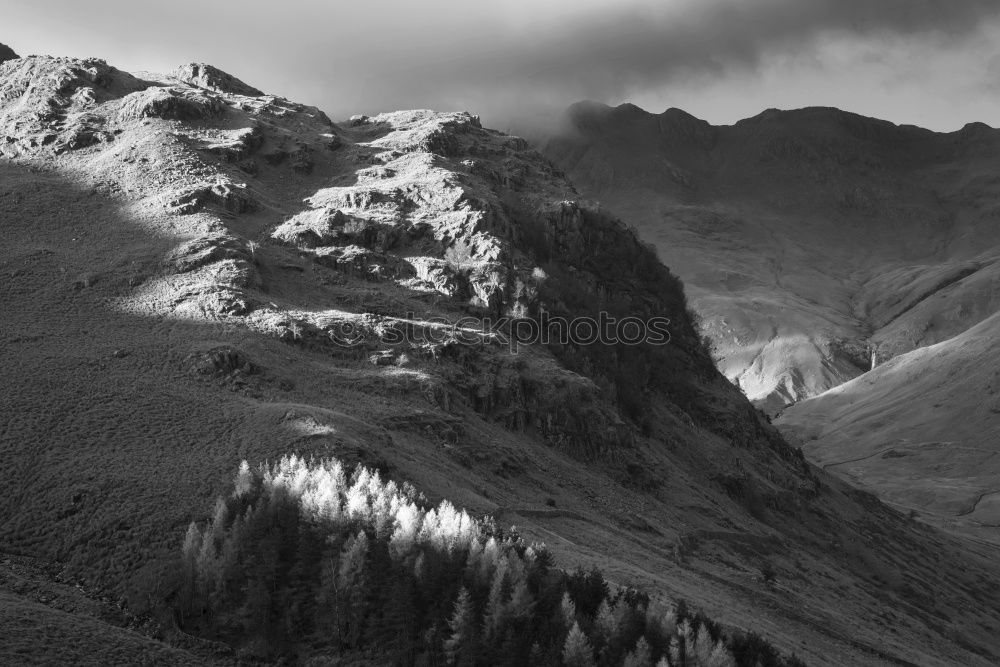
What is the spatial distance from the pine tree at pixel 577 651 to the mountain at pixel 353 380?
8646 millimetres

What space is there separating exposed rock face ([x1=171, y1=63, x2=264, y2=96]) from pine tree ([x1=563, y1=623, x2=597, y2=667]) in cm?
9959

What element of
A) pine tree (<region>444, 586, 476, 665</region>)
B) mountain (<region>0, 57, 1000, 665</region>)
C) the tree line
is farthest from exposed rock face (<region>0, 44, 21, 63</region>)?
pine tree (<region>444, 586, 476, 665</region>)

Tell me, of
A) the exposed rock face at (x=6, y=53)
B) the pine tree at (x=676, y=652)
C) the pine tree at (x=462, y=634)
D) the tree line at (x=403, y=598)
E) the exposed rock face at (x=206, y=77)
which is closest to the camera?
the pine tree at (x=676, y=652)


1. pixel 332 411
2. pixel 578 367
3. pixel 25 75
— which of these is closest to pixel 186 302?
pixel 332 411

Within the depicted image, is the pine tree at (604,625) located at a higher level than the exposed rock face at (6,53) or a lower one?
lower

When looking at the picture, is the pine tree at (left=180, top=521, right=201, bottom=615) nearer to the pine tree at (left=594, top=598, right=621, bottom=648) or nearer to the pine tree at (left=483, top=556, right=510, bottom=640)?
the pine tree at (left=483, top=556, right=510, bottom=640)

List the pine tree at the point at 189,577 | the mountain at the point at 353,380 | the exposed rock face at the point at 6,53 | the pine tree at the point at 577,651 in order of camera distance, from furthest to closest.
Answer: the exposed rock face at the point at 6,53
the mountain at the point at 353,380
the pine tree at the point at 189,577
the pine tree at the point at 577,651

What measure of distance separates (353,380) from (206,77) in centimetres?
Result: 6924

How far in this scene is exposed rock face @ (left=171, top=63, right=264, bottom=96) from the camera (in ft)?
378

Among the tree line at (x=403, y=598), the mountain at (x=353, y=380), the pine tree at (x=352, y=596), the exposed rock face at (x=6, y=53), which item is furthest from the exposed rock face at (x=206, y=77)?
the pine tree at (x=352, y=596)

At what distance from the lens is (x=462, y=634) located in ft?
119

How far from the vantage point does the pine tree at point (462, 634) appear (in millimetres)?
35938

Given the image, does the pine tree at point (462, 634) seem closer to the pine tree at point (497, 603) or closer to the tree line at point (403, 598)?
the tree line at point (403, 598)

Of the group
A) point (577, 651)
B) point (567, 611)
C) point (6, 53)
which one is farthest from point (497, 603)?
point (6, 53)
